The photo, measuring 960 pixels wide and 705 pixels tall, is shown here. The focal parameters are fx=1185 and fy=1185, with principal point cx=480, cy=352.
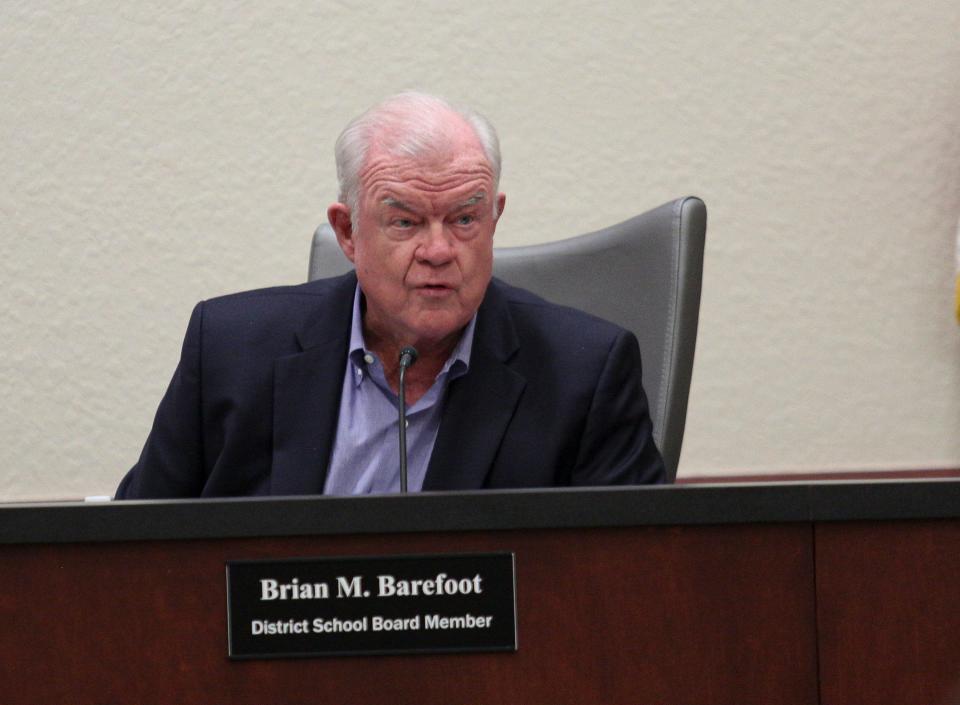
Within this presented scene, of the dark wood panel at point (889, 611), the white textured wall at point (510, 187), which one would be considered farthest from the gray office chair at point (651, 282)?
the dark wood panel at point (889, 611)

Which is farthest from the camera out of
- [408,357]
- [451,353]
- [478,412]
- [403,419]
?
[451,353]

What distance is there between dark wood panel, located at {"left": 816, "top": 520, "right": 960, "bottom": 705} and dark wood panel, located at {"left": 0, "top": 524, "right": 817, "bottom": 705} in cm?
2

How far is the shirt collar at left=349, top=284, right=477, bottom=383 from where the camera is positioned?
1501 mm

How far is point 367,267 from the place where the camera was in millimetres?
1496

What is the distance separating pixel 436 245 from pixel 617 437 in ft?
1.06

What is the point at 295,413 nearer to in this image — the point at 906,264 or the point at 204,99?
the point at 204,99

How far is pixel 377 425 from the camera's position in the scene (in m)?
1.50

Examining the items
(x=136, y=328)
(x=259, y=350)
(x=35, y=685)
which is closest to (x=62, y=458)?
(x=136, y=328)

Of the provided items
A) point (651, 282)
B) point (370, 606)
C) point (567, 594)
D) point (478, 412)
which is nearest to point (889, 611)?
point (567, 594)

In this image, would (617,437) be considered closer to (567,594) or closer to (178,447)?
(178,447)

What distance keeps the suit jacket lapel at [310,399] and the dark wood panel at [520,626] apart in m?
0.59

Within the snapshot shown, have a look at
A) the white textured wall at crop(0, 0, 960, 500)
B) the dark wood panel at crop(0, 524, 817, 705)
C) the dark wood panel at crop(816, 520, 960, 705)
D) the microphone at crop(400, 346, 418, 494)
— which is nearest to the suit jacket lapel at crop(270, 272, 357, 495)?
the microphone at crop(400, 346, 418, 494)

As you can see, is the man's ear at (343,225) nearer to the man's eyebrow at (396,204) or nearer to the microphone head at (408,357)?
the man's eyebrow at (396,204)

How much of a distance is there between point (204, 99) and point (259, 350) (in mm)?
1066
